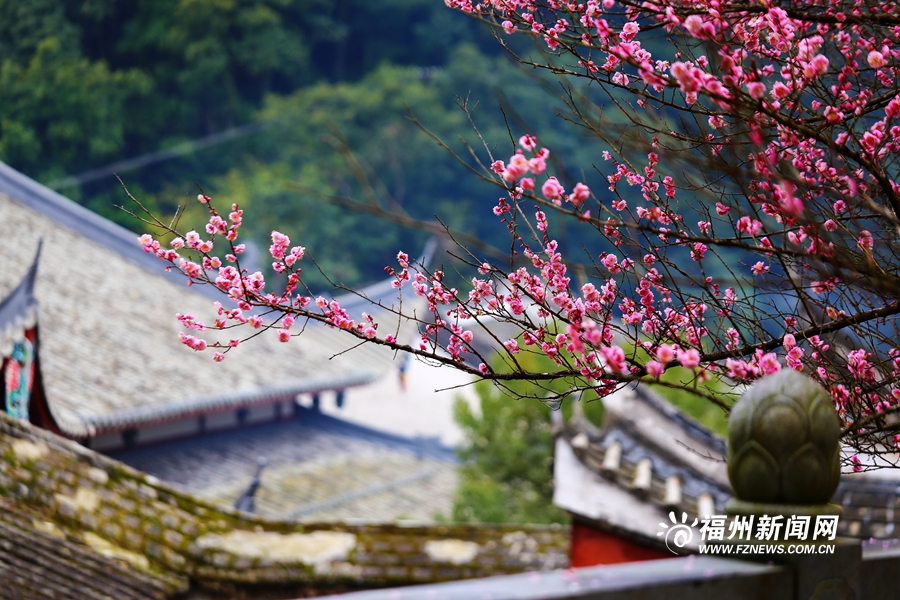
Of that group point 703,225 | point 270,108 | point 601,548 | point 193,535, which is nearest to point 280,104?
point 270,108

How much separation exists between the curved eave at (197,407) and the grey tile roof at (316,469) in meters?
0.66

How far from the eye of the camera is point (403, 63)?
3609 centimetres

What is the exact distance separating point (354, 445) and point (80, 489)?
9717mm

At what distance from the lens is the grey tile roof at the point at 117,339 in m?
10.1

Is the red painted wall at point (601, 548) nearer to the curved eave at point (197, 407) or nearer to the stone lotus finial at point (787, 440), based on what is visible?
the stone lotus finial at point (787, 440)

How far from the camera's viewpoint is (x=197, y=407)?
10.9 meters

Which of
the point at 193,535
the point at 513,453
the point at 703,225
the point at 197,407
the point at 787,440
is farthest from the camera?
the point at 513,453

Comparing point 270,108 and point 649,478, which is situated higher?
point 270,108

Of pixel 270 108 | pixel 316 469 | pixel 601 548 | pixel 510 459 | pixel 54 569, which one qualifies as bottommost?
pixel 54 569

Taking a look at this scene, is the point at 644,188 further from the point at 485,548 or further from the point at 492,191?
the point at 492,191

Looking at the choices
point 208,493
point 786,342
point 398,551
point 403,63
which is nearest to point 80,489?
point 398,551

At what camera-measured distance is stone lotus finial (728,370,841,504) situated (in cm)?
150

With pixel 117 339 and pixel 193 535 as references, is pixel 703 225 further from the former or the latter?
pixel 117 339

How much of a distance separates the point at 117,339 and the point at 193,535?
7151mm
